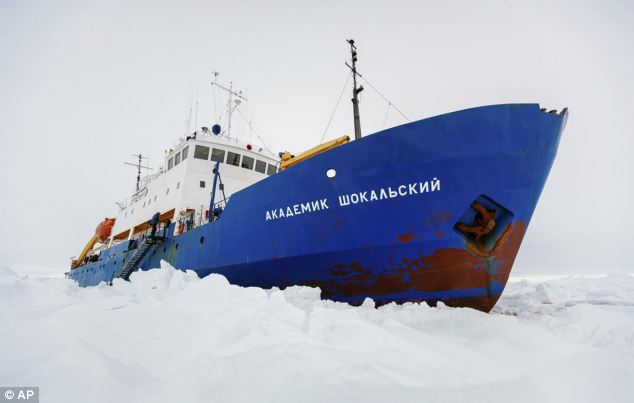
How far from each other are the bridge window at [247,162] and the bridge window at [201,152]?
62.1 inches

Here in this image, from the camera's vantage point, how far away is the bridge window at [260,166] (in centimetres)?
1361

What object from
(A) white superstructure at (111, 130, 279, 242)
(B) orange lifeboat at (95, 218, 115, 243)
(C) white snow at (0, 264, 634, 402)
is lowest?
(C) white snow at (0, 264, 634, 402)

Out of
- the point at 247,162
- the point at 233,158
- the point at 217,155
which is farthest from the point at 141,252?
the point at 247,162

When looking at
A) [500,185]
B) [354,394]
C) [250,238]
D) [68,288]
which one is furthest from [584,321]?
[68,288]

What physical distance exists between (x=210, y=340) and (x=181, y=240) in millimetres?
9115

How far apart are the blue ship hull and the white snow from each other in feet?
4.59

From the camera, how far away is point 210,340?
238 centimetres

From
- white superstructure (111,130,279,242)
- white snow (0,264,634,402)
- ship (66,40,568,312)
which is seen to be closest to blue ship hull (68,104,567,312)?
ship (66,40,568,312)

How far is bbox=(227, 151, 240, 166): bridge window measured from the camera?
13016 mm

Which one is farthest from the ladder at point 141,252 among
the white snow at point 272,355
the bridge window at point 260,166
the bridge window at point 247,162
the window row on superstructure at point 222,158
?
the white snow at point 272,355

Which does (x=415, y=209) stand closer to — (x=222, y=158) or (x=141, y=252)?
(x=222, y=158)

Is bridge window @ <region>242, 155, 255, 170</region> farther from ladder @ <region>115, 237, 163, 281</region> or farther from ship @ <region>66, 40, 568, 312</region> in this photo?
ship @ <region>66, 40, 568, 312</region>

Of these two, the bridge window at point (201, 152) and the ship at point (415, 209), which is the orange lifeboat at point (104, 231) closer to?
the bridge window at point (201, 152)

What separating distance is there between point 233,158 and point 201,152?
1.36 metres
